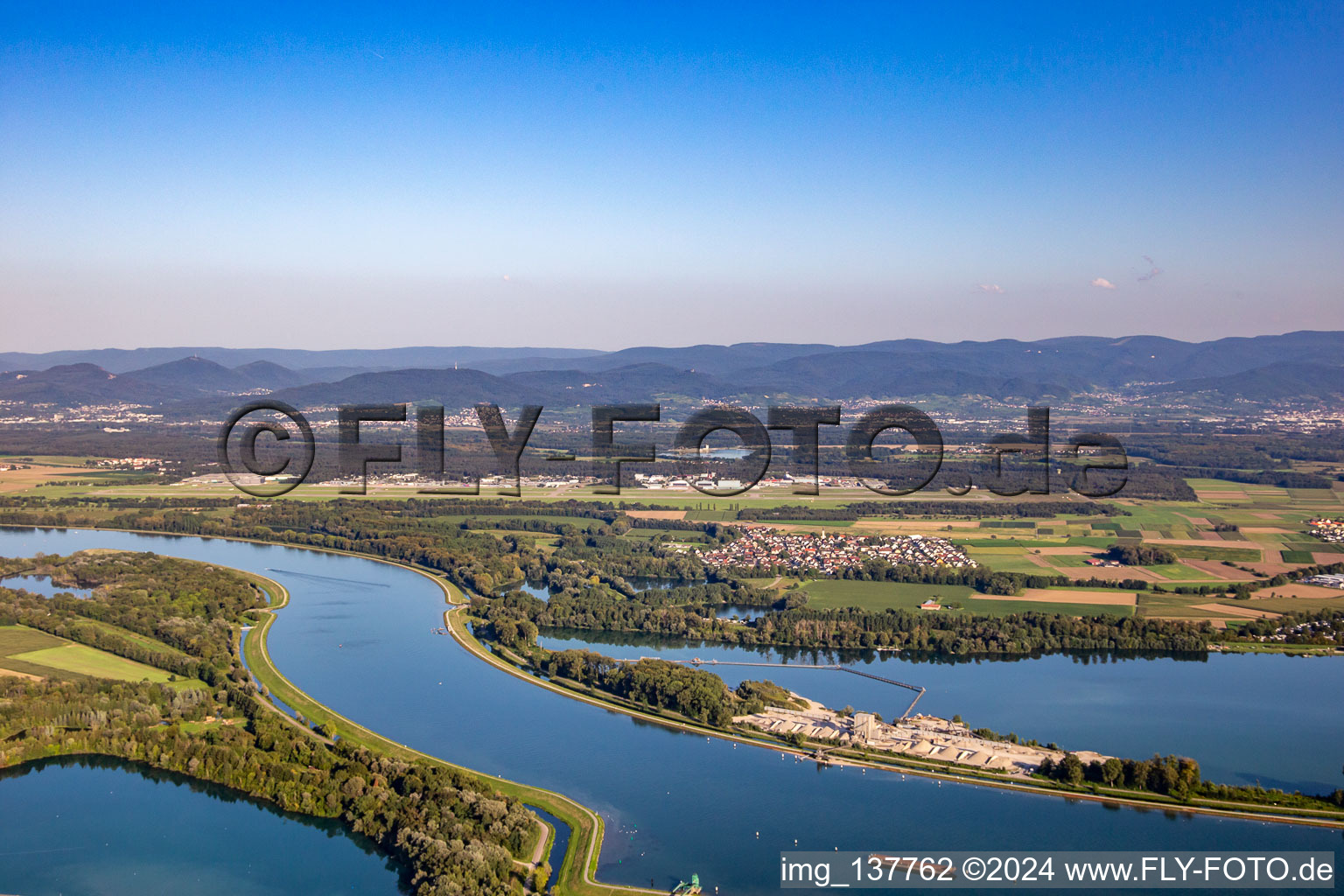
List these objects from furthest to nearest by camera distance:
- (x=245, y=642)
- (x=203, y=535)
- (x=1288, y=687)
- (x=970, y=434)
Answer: (x=970, y=434)
(x=203, y=535)
(x=245, y=642)
(x=1288, y=687)

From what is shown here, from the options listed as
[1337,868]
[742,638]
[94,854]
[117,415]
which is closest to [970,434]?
[742,638]

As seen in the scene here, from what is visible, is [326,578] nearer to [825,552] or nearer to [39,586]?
[39,586]

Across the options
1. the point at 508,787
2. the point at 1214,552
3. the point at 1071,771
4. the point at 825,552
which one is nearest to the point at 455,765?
the point at 508,787

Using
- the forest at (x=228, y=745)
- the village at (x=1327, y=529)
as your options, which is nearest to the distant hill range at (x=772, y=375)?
the village at (x=1327, y=529)

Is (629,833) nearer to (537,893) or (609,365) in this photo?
(537,893)

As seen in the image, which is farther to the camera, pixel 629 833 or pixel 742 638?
pixel 742 638
